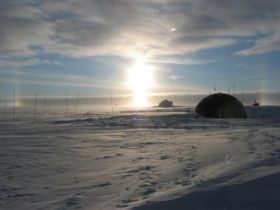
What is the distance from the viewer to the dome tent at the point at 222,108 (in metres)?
47.1

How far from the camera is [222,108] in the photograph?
4741 cm

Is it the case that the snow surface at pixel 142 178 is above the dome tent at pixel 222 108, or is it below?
below

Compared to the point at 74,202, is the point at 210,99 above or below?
above

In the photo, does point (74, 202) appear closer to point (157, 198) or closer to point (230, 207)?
point (157, 198)

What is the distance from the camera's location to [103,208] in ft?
25.4

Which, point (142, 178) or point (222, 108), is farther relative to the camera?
point (222, 108)

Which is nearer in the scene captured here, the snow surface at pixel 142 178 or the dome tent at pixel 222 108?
the snow surface at pixel 142 178

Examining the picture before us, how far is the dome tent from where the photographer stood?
47.1 metres

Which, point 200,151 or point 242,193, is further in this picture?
point 200,151

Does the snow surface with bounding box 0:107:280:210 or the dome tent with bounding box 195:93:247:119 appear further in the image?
the dome tent with bounding box 195:93:247:119

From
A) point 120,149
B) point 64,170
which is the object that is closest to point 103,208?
point 64,170

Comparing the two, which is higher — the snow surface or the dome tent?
the dome tent

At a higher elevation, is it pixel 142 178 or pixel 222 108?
pixel 222 108

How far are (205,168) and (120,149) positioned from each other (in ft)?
21.8
